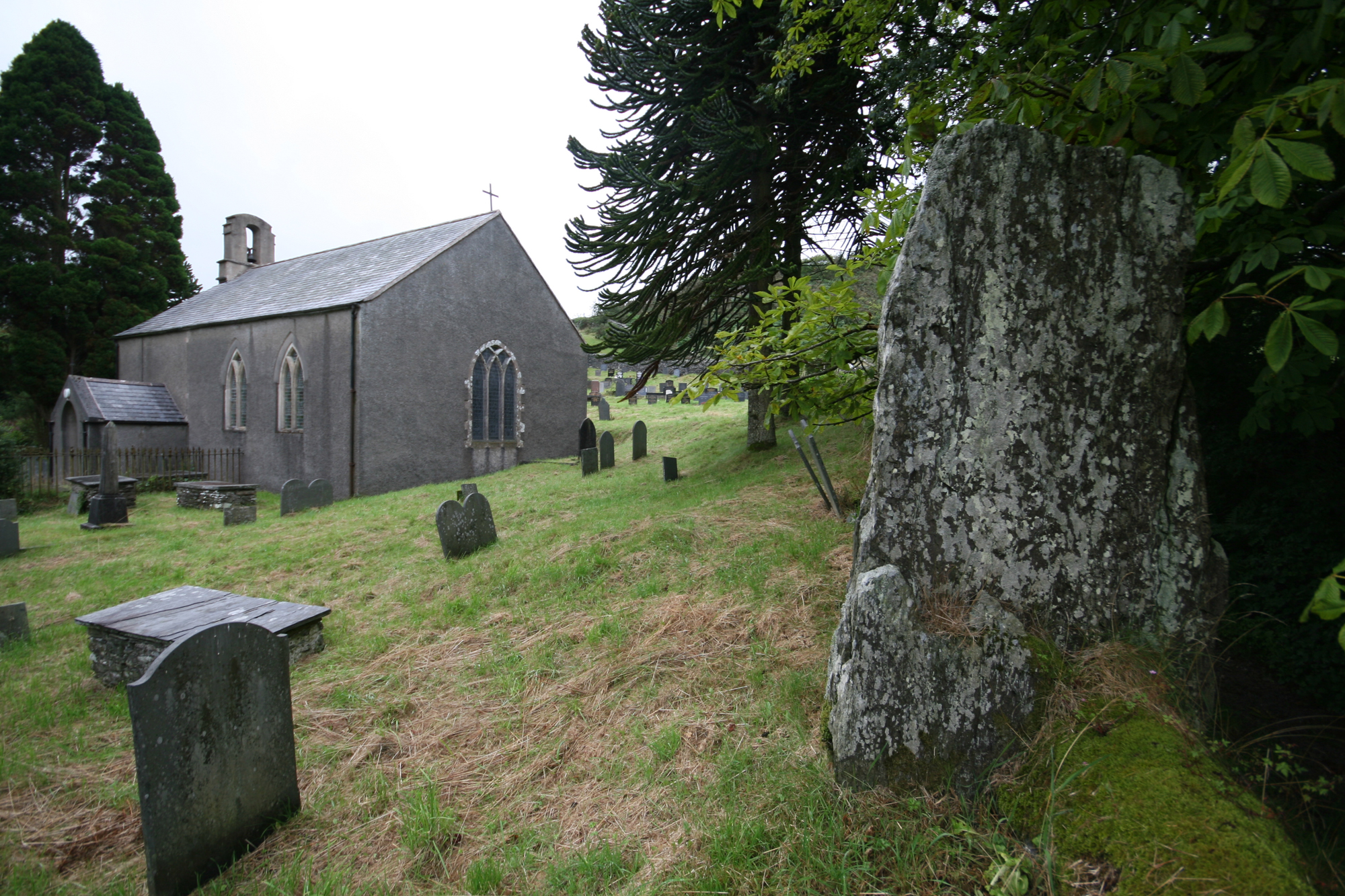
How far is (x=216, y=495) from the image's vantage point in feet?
46.7

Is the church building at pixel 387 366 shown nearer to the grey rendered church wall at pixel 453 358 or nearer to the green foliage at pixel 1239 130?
the grey rendered church wall at pixel 453 358

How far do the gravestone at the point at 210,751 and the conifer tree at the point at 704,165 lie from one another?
24.0ft

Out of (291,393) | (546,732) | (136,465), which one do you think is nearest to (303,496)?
(291,393)

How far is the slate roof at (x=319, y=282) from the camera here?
16969mm

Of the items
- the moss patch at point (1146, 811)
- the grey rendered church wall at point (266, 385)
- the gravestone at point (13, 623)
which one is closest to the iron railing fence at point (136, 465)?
the grey rendered church wall at point (266, 385)

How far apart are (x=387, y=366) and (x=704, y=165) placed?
34.5ft

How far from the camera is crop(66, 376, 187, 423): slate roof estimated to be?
1884 cm

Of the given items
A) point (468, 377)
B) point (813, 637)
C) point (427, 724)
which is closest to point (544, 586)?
point (427, 724)

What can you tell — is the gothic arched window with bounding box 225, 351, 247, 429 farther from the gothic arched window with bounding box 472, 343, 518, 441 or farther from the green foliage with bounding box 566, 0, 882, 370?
the green foliage with bounding box 566, 0, 882, 370

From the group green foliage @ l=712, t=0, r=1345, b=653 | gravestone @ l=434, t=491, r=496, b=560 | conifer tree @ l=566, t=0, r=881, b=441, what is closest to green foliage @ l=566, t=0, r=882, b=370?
conifer tree @ l=566, t=0, r=881, b=441

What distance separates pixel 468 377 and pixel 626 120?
373 inches

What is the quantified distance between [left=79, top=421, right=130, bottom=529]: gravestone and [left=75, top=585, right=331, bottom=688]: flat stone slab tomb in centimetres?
940

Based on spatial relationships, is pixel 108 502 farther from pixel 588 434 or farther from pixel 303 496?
pixel 588 434

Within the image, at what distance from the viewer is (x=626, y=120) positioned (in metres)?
10.9
